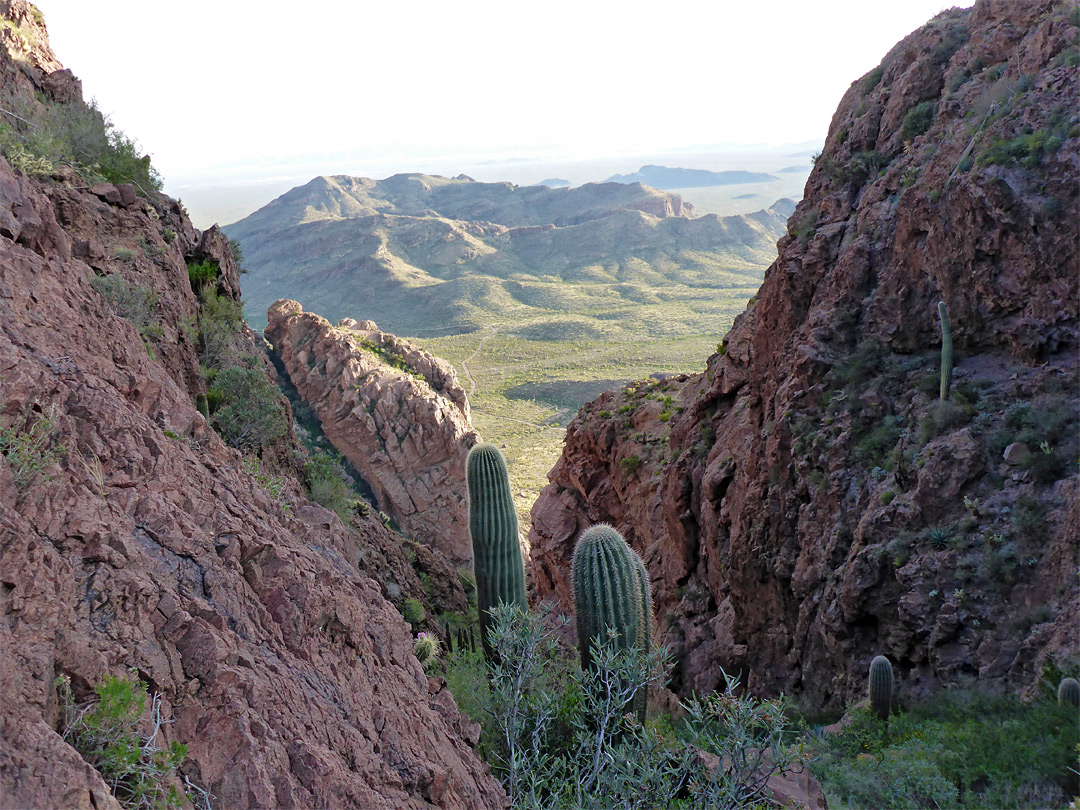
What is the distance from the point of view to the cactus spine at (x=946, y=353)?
Answer: 943 cm

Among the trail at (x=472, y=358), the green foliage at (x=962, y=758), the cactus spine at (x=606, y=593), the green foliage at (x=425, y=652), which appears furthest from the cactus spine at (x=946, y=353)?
the trail at (x=472, y=358)

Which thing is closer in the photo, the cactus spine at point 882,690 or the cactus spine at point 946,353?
the cactus spine at point 882,690

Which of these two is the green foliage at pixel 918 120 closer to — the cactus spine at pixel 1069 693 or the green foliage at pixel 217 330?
the cactus spine at pixel 1069 693

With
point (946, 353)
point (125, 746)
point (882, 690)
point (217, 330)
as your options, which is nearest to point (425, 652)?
point (882, 690)

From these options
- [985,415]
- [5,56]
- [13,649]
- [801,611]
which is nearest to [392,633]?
[13,649]

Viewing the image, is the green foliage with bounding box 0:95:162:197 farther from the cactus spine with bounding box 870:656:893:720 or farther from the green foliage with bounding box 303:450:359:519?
the cactus spine with bounding box 870:656:893:720

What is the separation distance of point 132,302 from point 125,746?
7880 mm

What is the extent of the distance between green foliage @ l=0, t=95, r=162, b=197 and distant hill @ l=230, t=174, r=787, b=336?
56.9 m

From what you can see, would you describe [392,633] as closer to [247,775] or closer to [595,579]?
[247,775]

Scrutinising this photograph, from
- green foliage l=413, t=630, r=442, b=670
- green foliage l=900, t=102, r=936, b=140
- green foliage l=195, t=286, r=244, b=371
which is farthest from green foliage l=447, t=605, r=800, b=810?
green foliage l=900, t=102, r=936, b=140

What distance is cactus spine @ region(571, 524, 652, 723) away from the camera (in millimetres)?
8555

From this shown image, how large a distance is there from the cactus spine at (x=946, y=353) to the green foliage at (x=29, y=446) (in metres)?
9.94

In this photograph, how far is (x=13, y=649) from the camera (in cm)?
270

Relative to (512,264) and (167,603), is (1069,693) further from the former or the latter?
(512,264)
